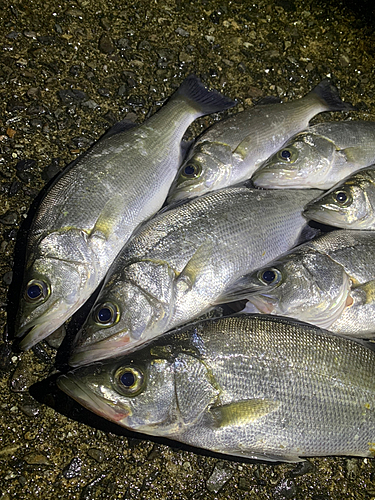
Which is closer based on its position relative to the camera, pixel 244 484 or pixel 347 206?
pixel 244 484

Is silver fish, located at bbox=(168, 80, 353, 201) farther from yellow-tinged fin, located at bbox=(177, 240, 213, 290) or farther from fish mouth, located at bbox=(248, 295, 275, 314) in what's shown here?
fish mouth, located at bbox=(248, 295, 275, 314)

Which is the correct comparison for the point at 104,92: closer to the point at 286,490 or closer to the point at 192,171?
the point at 192,171

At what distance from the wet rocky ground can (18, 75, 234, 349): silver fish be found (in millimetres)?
418

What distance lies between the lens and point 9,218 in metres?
3.06

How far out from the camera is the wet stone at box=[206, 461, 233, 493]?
8.69 ft

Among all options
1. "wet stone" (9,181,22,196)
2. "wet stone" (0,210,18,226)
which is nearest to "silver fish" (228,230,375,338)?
"wet stone" (0,210,18,226)

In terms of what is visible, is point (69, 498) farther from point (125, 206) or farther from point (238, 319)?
point (125, 206)

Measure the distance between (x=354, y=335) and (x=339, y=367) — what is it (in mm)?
410

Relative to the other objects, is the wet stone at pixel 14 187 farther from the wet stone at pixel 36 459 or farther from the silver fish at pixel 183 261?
the wet stone at pixel 36 459

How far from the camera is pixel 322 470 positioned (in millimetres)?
2791

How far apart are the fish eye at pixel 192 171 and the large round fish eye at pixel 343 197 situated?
0.97 metres

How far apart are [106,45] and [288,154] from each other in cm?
193

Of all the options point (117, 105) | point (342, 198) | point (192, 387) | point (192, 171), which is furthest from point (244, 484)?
point (117, 105)

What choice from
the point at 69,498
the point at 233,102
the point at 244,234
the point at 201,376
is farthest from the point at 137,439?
the point at 233,102
